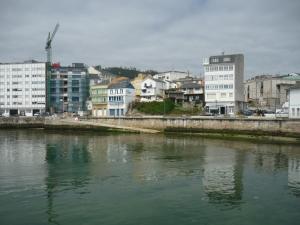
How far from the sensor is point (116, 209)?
61.2ft

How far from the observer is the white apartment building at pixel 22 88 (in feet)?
360

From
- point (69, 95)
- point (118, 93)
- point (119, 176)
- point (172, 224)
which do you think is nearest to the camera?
point (172, 224)

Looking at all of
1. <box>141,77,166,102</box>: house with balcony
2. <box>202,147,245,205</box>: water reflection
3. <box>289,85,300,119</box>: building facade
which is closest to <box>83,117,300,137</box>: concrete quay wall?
<box>289,85,300,119</box>: building facade

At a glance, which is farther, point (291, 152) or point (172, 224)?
point (291, 152)

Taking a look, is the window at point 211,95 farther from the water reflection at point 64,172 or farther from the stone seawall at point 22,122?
the water reflection at point 64,172

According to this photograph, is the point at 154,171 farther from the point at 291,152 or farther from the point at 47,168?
the point at 291,152

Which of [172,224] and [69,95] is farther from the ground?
[69,95]

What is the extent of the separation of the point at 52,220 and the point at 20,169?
13.8 m

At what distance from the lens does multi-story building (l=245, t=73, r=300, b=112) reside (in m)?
102

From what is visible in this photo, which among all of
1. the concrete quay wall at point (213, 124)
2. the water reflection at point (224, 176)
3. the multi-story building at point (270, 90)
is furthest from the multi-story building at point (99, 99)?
the water reflection at point (224, 176)

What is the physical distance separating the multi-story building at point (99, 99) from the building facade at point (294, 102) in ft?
162

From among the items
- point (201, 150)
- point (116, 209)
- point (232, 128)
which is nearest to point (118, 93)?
point (232, 128)

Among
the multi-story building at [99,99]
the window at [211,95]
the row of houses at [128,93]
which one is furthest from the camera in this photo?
the multi-story building at [99,99]

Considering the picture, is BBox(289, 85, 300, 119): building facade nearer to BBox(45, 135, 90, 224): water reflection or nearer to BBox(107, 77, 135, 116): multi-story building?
BBox(45, 135, 90, 224): water reflection
